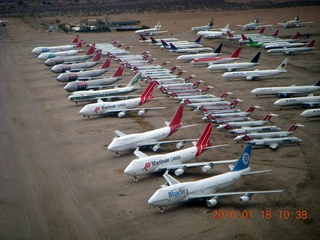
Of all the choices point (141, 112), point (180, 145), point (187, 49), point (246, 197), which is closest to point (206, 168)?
point (246, 197)

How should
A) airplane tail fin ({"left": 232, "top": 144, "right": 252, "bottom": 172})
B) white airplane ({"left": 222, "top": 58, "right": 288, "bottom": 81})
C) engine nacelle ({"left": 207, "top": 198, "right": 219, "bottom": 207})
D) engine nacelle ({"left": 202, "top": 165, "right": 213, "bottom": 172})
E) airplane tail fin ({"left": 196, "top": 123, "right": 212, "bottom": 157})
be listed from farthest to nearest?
1. white airplane ({"left": 222, "top": 58, "right": 288, "bottom": 81})
2. airplane tail fin ({"left": 196, "top": 123, "right": 212, "bottom": 157})
3. engine nacelle ({"left": 202, "top": 165, "right": 213, "bottom": 172})
4. airplane tail fin ({"left": 232, "top": 144, "right": 252, "bottom": 172})
5. engine nacelle ({"left": 207, "top": 198, "right": 219, "bottom": 207})

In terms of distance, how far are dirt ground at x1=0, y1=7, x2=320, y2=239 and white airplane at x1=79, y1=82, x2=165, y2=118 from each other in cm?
134

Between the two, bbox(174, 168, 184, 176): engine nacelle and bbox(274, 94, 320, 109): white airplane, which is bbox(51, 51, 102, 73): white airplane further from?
bbox(174, 168, 184, 176): engine nacelle

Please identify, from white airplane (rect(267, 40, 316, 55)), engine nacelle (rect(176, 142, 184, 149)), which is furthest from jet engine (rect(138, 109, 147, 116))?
white airplane (rect(267, 40, 316, 55))

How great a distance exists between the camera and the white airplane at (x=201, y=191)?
54.0 m

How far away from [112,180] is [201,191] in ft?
45.0

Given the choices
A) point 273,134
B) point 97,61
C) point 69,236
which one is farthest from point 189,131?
point 97,61

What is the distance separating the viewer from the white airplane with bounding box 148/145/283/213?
2125 inches

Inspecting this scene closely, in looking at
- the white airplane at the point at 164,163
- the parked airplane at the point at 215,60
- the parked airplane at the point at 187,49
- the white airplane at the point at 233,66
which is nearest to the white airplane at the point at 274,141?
the white airplane at the point at 164,163

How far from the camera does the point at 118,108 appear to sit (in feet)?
297

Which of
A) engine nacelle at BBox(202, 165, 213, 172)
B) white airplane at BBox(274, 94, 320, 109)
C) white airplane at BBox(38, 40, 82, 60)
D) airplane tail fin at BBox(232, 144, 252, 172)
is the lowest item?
white airplane at BBox(38, 40, 82, 60)

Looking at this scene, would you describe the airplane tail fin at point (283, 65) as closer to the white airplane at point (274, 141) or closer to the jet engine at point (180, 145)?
the white airplane at point (274, 141)

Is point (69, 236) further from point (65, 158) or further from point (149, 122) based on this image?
point (149, 122)

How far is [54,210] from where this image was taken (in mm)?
57625
